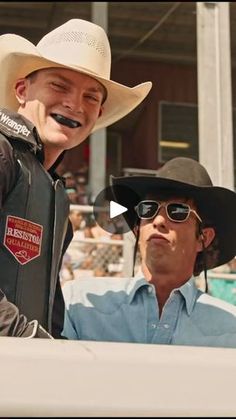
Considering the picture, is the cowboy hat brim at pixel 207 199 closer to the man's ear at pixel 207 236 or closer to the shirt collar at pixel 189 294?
the man's ear at pixel 207 236

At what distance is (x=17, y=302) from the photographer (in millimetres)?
1806

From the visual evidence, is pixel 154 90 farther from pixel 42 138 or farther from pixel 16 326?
pixel 16 326

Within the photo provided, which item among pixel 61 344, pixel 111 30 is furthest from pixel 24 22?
pixel 61 344

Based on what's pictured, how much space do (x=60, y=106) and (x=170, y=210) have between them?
23.4 inches

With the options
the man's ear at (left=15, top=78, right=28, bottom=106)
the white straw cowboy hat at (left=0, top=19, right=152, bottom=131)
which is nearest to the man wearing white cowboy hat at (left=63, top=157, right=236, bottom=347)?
the white straw cowboy hat at (left=0, top=19, right=152, bottom=131)

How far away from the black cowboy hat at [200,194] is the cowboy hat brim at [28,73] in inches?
10.2

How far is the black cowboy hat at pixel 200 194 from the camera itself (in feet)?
7.96

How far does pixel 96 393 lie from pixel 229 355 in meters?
0.23

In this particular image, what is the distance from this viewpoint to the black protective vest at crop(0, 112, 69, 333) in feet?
5.89

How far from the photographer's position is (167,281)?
7.95 ft

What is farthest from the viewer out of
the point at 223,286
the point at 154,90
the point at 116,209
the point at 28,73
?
the point at 154,90

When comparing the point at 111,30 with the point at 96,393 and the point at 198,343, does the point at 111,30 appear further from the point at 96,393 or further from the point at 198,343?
the point at 96,393

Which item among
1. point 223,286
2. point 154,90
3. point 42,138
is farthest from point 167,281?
point 154,90

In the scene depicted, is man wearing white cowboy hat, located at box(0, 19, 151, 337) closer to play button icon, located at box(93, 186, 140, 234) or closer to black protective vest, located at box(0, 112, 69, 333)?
black protective vest, located at box(0, 112, 69, 333)
